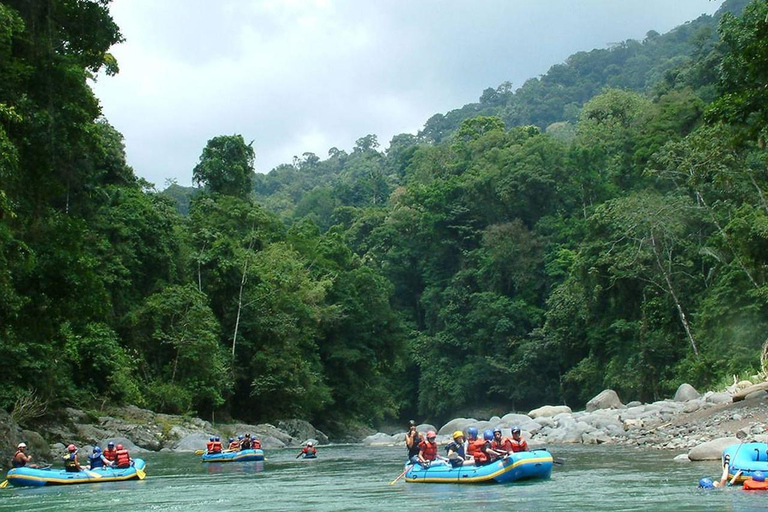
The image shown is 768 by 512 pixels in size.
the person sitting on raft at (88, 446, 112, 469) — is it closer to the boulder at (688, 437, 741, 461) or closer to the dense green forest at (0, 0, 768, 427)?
the dense green forest at (0, 0, 768, 427)

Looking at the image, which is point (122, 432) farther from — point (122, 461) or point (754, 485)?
point (754, 485)

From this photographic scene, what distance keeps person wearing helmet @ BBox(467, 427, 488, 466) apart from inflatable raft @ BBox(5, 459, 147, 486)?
24.4ft

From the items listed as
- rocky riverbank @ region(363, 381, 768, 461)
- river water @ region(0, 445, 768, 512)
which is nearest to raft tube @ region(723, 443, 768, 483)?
river water @ region(0, 445, 768, 512)

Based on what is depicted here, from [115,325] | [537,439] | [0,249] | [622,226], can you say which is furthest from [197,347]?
[0,249]

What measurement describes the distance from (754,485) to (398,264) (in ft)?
Answer: 175

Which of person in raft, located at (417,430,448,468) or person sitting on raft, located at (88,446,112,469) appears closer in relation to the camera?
person in raft, located at (417,430,448,468)

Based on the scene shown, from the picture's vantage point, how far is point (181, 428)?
32.6 m

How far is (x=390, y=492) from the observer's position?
1622 cm

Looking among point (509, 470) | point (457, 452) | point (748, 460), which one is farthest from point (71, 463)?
point (748, 460)

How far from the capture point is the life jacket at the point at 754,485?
1309 centimetres

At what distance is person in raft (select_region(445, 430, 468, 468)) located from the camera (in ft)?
55.8

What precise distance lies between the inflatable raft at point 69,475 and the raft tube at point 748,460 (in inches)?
487

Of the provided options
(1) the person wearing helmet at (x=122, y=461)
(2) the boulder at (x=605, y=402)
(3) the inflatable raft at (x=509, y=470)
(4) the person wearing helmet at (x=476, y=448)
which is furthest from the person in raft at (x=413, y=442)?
(2) the boulder at (x=605, y=402)

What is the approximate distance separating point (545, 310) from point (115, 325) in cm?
2927
